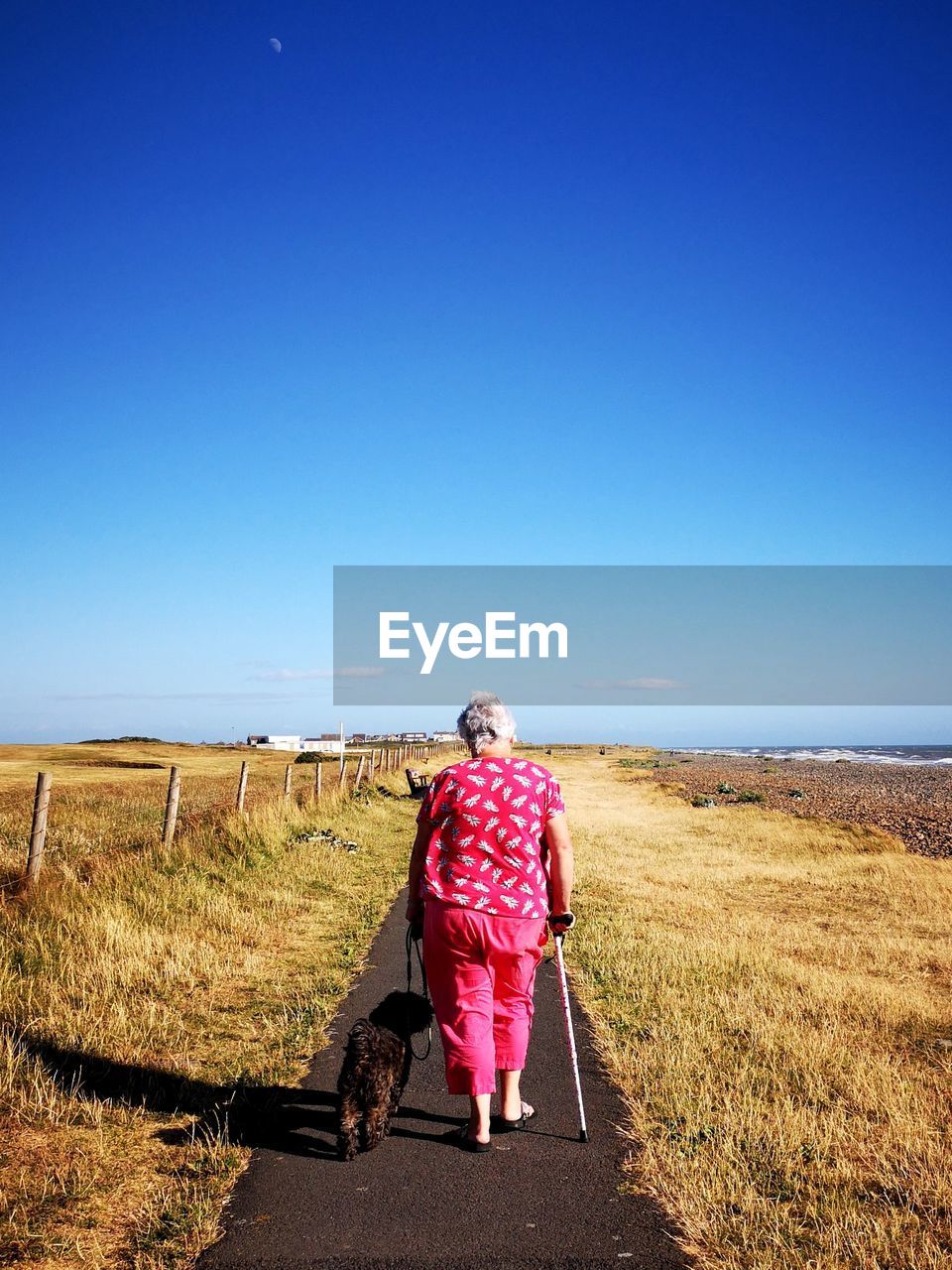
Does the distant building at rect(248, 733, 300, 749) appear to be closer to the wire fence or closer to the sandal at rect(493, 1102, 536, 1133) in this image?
the wire fence

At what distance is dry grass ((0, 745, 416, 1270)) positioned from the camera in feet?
12.3

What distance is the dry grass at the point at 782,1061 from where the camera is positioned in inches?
147

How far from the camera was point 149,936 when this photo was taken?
7684 mm

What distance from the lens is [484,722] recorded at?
4.50 m

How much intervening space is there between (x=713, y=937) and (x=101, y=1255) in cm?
863

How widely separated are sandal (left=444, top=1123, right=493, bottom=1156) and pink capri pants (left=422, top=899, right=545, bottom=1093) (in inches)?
12.8

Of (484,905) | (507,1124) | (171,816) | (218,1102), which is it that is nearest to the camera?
(484,905)

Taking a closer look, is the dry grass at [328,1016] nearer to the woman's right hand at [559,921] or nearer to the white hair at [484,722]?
the woman's right hand at [559,921]

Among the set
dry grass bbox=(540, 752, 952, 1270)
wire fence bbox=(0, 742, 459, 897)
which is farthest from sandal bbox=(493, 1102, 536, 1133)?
wire fence bbox=(0, 742, 459, 897)

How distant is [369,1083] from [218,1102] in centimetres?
117

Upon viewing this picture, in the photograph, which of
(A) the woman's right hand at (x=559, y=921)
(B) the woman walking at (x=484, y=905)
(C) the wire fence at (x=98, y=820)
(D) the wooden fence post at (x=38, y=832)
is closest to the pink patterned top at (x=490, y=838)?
(B) the woman walking at (x=484, y=905)

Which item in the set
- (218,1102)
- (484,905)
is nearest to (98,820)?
(218,1102)

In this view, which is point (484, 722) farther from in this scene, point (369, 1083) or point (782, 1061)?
point (782, 1061)

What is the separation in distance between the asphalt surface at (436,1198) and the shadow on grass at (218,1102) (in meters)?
0.01
